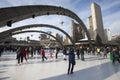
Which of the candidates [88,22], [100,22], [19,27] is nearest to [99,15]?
[100,22]

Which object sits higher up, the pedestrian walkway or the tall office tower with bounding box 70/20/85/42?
the tall office tower with bounding box 70/20/85/42

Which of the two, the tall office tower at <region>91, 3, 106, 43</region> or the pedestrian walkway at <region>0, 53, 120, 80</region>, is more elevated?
the tall office tower at <region>91, 3, 106, 43</region>

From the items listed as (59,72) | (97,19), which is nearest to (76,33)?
(97,19)

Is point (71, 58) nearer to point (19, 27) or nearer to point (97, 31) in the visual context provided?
point (19, 27)

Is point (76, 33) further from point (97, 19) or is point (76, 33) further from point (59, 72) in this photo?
point (59, 72)

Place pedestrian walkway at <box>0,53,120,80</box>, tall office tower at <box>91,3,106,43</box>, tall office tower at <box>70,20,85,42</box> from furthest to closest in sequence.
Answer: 1. tall office tower at <box>70,20,85,42</box>
2. tall office tower at <box>91,3,106,43</box>
3. pedestrian walkway at <box>0,53,120,80</box>

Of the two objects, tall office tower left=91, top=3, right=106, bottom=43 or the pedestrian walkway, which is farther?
tall office tower left=91, top=3, right=106, bottom=43

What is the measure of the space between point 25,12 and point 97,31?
4919 inches

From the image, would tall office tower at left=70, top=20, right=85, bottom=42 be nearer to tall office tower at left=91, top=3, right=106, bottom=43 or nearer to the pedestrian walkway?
tall office tower at left=91, top=3, right=106, bottom=43

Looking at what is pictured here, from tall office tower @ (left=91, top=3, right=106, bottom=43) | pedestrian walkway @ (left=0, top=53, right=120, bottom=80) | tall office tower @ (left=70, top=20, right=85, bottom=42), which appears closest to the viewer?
pedestrian walkway @ (left=0, top=53, right=120, bottom=80)

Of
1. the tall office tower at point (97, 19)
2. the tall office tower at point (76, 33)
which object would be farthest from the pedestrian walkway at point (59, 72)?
the tall office tower at point (97, 19)

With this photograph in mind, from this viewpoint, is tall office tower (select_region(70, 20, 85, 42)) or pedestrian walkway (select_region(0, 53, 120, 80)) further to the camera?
tall office tower (select_region(70, 20, 85, 42))

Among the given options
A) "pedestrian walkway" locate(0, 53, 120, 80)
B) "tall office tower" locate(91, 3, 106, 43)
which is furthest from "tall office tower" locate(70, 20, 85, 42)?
"pedestrian walkway" locate(0, 53, 120, 80)

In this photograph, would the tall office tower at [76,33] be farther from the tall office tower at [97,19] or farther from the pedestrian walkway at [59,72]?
the pedestrian walkway at [59,72]
